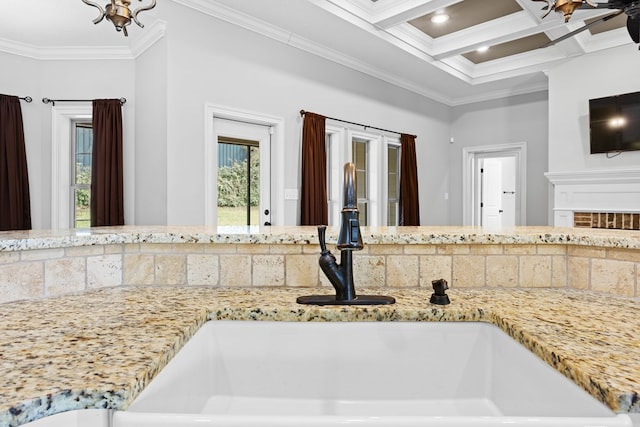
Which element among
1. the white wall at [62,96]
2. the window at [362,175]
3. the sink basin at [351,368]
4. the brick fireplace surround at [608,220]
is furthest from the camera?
the window at [362,175]

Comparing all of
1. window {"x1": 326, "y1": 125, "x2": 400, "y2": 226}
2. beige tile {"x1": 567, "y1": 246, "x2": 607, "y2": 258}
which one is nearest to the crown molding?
window {"x1": 326, "y1": 125, "x2": 400, "y2": 226}

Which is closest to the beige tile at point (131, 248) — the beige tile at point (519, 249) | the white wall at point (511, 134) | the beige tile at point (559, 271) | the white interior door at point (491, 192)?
the beige tile at point (519, 249)

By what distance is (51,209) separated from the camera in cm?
420

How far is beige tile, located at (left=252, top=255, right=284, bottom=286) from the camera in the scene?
1090 mm

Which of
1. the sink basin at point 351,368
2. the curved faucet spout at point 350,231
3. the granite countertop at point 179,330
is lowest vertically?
the sink basin at point 351,368

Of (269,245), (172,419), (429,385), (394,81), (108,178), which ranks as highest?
(394,81)

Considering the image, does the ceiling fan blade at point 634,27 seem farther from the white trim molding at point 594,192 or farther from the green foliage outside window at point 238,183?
the green foliage outside window at point 238,183

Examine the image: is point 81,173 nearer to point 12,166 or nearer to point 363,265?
point 12,166

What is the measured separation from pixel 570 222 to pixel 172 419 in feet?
17.1

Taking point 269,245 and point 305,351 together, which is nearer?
point 305,351

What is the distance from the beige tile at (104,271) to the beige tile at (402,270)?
724mm

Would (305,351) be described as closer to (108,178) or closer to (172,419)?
(172,419)

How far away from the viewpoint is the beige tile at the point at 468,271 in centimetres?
109

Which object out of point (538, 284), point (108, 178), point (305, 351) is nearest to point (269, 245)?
point (305, 351)
